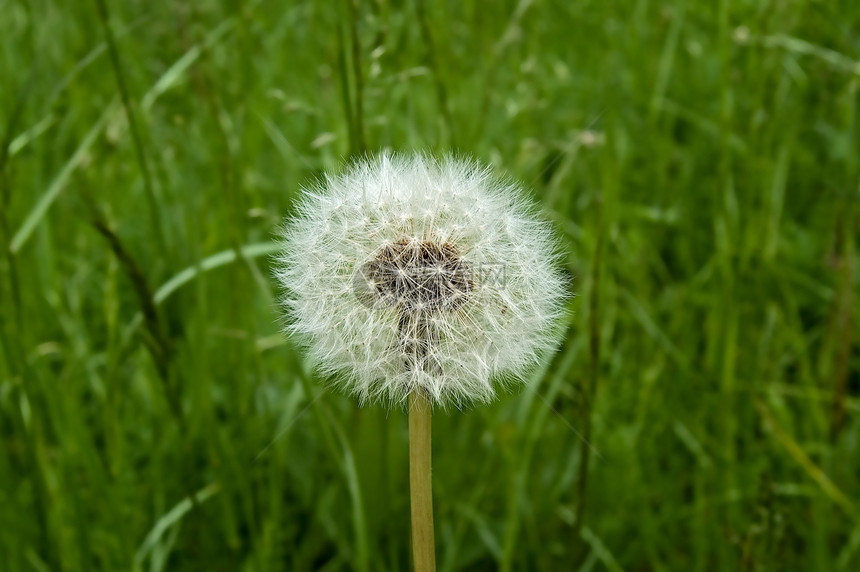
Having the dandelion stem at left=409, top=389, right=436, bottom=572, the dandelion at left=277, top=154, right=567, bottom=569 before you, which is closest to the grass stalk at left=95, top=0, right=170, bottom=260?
the dandelion at left=277, top=154, right=567, bottom=569

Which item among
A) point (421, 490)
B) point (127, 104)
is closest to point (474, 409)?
point (127, 104)

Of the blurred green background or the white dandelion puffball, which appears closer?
the white dandelion puffball

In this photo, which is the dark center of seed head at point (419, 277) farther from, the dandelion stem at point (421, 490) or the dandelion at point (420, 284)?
the dandelion stem at point (421, 490)

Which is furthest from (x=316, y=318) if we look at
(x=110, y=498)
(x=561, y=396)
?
(x=561, y=396)

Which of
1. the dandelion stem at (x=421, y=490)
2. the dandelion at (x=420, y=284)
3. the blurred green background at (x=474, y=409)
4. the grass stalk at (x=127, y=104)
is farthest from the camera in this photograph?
the blurred green background at (x=474, y=409)

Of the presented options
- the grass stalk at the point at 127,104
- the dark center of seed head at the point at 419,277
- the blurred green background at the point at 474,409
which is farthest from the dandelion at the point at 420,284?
the grass stalk at the point at 127,104

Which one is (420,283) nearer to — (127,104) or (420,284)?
(420,284)

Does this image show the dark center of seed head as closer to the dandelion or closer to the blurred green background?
the dandelion
